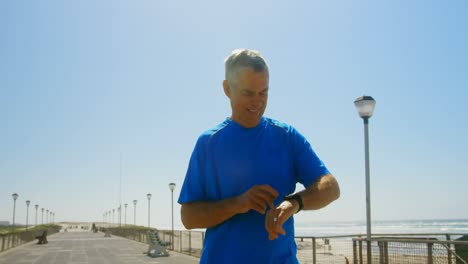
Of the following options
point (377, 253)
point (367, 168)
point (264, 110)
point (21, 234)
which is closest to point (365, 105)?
point (367, 168)

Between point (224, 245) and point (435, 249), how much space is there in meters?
7.67

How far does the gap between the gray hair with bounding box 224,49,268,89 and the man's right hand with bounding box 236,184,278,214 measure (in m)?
0.40

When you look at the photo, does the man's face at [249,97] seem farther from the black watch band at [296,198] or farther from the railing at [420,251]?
the railing at [420,251]

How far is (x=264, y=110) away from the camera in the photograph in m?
1.67

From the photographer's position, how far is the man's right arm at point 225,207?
1.42 m

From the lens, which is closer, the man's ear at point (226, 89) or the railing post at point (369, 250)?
the man's ear at point (226, 89)

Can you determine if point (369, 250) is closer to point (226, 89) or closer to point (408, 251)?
point (408, 251)

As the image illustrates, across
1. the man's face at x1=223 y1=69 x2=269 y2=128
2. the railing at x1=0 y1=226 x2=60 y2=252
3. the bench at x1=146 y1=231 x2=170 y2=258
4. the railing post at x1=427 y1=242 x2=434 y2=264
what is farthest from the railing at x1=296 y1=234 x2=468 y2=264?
the railing at x1=0 y1=226 x2=60 y2=252

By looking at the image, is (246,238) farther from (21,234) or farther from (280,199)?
(21,234)

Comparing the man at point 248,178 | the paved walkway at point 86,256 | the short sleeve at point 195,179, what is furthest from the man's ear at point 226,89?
the paved walkway at point 86,256

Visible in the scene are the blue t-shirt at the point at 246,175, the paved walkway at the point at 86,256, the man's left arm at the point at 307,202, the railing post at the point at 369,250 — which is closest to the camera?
the man's left arm at the point at 307,202

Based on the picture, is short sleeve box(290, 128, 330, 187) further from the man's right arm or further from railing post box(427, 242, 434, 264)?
railing post box(427, 242, 434, 264)

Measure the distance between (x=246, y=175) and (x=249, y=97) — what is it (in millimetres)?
265

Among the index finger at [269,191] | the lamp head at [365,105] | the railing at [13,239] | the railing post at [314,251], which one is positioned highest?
the lamp head at [365,105]
